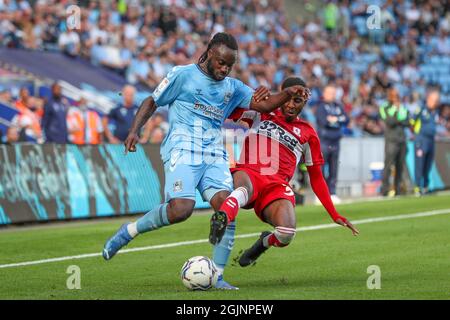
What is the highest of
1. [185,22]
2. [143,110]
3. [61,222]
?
[185,22]

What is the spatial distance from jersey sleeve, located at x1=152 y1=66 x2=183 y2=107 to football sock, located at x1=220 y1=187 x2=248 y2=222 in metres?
1.07

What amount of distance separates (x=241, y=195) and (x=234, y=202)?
9.8 inches

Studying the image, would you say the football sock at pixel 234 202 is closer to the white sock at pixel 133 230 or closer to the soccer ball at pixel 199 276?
the soccer ball at pixel 199 276

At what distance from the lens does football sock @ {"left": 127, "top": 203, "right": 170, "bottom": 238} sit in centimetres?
971

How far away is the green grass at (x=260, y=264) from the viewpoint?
9.40 m

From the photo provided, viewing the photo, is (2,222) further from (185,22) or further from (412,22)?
(412,22)

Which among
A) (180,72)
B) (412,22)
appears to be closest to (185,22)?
(412,22)

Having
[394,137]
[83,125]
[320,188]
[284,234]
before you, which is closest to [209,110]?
[284,234]

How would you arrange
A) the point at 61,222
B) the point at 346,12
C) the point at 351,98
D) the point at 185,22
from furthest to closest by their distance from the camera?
the point at 346,12 < the point at 351,98 < the point at 185,22 < the point at 61,222

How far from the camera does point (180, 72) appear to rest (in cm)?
1003

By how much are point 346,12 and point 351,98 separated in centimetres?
693

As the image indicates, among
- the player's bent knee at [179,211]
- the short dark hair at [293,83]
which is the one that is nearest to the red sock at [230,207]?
the player's bent knee at [179,211]

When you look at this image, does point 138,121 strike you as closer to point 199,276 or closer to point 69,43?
point 199,276

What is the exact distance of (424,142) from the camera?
1006 inches
